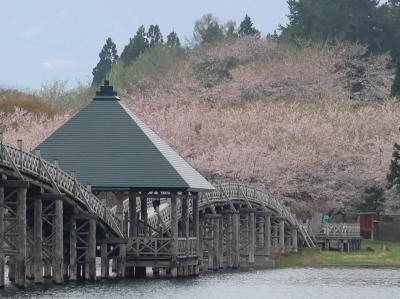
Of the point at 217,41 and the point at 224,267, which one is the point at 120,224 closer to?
the point at 224,267

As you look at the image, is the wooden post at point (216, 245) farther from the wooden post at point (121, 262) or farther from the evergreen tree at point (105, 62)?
the evergreen tree at point (105, 62)

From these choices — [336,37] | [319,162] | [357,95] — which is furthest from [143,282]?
[336,37]

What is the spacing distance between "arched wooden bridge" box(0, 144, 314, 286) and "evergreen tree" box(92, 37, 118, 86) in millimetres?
93663

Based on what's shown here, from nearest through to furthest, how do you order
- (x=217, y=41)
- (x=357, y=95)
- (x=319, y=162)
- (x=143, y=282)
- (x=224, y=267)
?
(x=143, y=282), (x=224, y=267), (x=319, y=162), (x=357, y=95), (x=217, y=41)

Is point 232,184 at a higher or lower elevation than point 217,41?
lower

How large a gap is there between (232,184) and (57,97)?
242ft

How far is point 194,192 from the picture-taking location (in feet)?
254

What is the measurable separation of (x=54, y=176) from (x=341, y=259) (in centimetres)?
2980

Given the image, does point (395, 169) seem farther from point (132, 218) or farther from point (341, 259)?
point (132, 218)

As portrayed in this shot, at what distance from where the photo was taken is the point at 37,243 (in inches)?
2621

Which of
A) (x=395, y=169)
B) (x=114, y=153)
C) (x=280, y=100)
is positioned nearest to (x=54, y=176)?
(x=114, y=153)

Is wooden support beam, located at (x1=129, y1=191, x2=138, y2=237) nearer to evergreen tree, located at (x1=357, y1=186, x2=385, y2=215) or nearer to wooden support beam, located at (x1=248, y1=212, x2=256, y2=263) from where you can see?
wooden support beam, located at (x1=248, y1=212, x2=256, y2=263)

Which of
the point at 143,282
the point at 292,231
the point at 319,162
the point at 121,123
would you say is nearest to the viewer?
the point at 143,282

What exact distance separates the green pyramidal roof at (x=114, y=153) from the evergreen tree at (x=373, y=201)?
3204 centimetres
